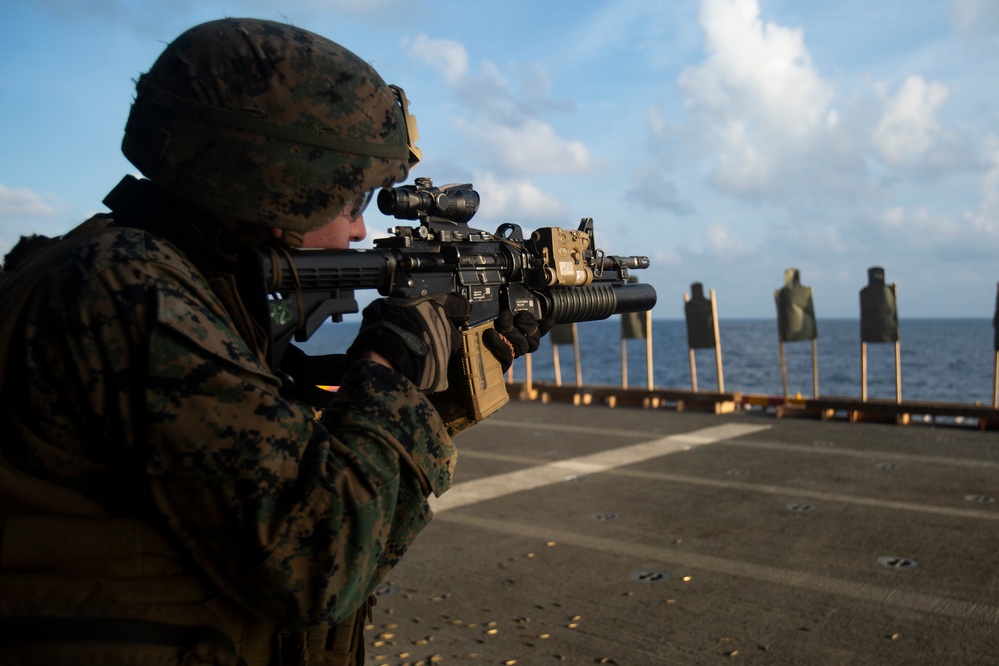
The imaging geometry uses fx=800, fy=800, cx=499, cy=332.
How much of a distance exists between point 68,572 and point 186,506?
Answer: 23 cm

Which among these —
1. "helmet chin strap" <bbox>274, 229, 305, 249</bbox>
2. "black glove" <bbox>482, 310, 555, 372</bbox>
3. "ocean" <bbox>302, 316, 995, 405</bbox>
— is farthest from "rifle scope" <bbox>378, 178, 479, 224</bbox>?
"ocean" <bbox>302, 316, 995, 405</bbox>

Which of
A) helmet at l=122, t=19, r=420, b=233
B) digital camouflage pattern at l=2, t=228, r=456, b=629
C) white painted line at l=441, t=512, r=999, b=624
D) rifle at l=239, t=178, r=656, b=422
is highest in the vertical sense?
helmet at l=122, t=19, r=420, b=233

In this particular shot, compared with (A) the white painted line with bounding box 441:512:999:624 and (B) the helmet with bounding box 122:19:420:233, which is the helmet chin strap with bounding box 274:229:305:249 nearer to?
(B) the helmet with bounding box 122:19:420:233

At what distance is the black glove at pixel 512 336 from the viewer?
266 centimetres

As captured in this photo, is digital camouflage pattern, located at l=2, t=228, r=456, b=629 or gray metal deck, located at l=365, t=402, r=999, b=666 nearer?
digital camouflage pattern, located at l=2, t=228, r=456, b=629

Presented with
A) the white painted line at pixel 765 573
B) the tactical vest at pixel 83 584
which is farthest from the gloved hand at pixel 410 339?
the white painted line at pixel 765 573

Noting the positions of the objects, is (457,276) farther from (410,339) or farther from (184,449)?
(184,449)

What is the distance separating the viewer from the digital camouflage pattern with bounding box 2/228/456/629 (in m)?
1.28

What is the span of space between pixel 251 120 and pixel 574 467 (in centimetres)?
711

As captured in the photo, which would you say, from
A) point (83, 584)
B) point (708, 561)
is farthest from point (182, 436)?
point (708, 561)

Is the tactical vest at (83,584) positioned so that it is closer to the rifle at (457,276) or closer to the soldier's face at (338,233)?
the rifle at (457,276)

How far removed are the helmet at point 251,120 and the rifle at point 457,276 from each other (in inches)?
6.1

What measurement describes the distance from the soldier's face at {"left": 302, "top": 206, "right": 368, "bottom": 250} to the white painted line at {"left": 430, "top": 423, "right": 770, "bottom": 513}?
Answer: 4226mm

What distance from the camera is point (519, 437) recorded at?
1034 centimetres
